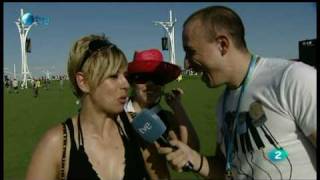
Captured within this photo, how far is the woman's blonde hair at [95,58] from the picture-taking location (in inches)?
124

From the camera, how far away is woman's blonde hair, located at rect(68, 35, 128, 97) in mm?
3146

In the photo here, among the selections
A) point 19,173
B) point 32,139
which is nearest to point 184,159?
point 19,173

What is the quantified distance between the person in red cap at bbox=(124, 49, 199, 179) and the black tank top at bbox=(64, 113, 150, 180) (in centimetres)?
5

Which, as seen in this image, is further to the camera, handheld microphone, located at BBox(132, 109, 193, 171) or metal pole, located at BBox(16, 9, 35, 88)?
metal pole, located at BBox(16, 9, 35, 88)

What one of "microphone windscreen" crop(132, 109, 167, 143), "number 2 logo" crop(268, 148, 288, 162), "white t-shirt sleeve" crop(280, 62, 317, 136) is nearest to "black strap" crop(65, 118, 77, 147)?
"microphone windscreen" crop(132, 109, 167, 143)

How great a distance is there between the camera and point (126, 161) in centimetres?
321

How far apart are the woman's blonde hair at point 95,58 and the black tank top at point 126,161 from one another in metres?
0.33

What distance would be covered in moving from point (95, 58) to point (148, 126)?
526mm

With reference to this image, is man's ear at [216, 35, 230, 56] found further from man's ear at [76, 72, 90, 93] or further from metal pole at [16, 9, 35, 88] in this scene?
metal pole at [16, 9, 35, 88]

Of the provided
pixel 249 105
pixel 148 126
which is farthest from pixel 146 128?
pixel 249 105

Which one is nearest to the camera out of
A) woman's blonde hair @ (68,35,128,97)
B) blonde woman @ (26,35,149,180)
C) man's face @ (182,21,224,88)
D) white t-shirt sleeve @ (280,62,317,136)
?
white t-shirt sleeve @ (280,62,317,136)

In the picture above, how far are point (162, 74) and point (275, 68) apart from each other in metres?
1.29

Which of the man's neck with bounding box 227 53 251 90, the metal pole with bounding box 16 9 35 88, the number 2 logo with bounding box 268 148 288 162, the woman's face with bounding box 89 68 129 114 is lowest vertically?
the metal pole with bounding box 16 9 35 88

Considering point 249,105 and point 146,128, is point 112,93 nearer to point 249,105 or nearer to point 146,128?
point 146,128
